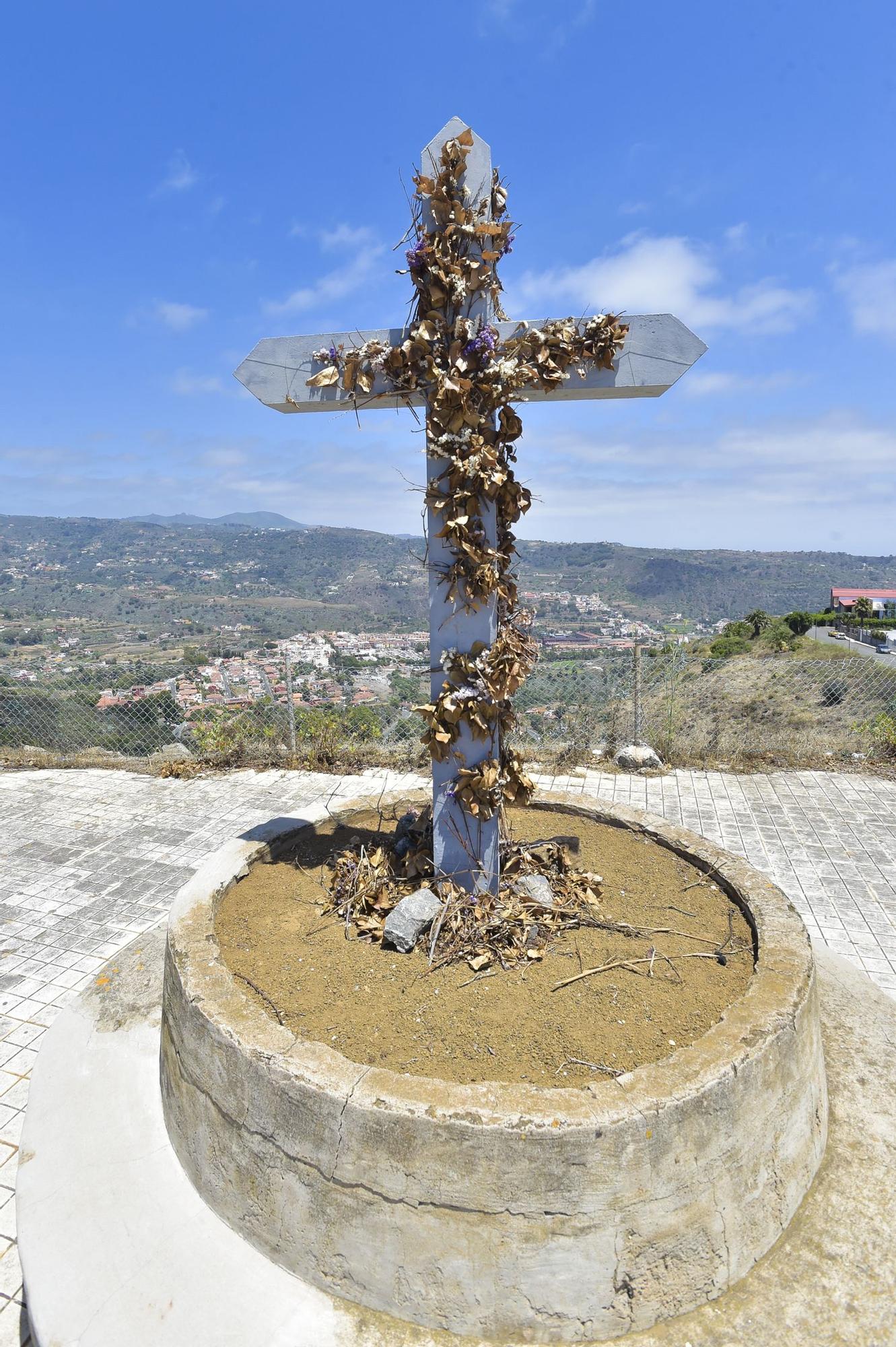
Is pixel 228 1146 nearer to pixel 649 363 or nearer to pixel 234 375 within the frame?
pixel 234 375

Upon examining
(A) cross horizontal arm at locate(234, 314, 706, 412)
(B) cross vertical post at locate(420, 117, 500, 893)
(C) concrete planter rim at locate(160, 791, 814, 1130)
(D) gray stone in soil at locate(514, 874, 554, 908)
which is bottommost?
(C) concrete planter rim at locate(160, 791, 814, 1130)

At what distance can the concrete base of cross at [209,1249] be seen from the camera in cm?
186

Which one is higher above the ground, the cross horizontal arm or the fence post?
the cross horizontal arm

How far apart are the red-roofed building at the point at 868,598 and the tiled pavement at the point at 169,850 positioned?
77.4ft

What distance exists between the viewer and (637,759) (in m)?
7.57

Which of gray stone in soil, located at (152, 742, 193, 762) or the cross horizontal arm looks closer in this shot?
the cross horizontal arm

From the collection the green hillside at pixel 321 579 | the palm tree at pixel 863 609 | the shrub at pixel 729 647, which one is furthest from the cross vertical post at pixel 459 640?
the palm tree at pixel 863 609

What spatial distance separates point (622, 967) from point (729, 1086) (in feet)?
2.07

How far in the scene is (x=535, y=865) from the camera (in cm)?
322

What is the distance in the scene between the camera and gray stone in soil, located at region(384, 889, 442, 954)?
2.68 m

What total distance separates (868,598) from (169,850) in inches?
1124

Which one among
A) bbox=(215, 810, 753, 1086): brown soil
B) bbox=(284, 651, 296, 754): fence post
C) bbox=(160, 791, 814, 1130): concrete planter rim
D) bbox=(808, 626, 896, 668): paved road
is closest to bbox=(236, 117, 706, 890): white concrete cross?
bbox=(215, 810, 753, 1086): brown soil

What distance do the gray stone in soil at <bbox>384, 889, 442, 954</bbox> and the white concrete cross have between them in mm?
207

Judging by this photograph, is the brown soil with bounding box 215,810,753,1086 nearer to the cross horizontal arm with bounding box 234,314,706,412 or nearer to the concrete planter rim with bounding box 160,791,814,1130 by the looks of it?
the concrete planter rim with bounding box 160,791,814,1130
